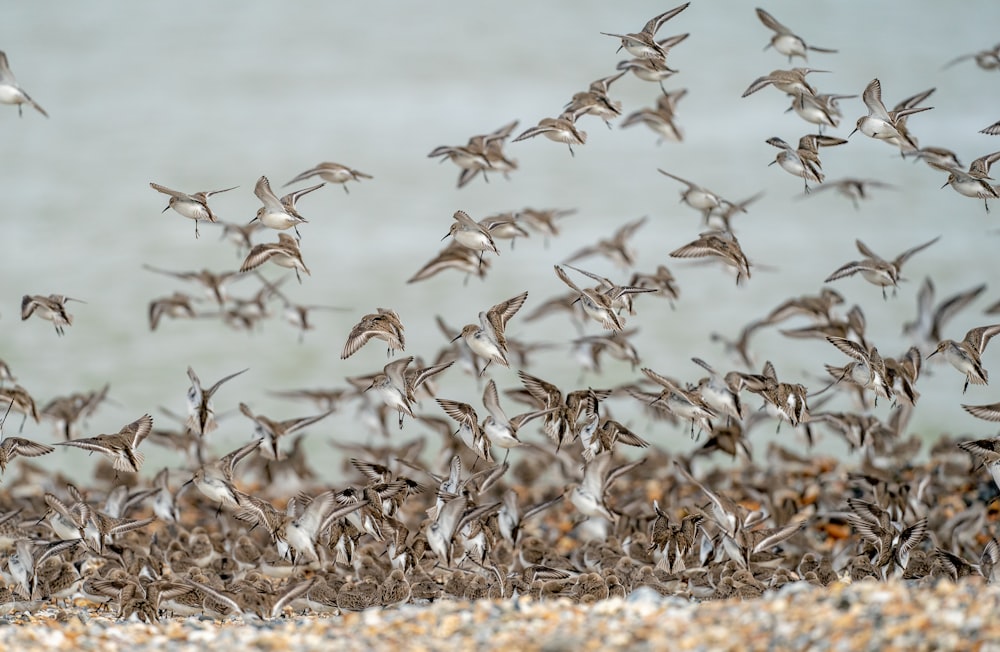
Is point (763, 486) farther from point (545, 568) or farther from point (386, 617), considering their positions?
point (386, 617)

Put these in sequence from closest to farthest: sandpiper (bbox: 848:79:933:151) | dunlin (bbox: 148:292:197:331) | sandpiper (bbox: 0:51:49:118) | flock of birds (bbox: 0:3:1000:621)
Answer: flock of birds (bbox: 0:3:1000:621), sandpiper (bbox: 848:79:933:151), sandpiper (bbox: 0:51:49:118), dunlin (bbox: 148:292:197:331)

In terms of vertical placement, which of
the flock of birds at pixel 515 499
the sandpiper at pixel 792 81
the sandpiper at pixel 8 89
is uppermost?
the sandpiper at pixel 792 81

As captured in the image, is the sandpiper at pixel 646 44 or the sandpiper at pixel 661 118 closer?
the sandpiper at pixel 646 44

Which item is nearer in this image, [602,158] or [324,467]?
[324,467]

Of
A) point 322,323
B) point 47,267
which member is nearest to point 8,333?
point 47,267

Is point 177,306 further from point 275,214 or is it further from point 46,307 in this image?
point 275,214

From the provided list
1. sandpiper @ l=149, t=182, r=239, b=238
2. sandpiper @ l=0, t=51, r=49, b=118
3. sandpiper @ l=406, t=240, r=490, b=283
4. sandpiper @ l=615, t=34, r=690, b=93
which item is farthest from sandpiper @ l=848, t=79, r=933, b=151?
sandpiper @ l=0, t=51, r=49, b=118

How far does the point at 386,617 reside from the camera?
19.8 feet

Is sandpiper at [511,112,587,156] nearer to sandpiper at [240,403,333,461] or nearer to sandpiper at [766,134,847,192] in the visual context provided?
sandpiper at [766,134,847,192]

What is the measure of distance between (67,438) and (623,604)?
17.0ft

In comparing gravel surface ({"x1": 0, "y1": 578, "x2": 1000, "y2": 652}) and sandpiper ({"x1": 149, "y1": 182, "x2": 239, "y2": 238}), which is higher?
sandpiper ({"x1": 149, "y1": 182, "x2": 239, "y2": 238})

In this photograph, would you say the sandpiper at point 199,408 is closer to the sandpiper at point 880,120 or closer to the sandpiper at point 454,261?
the sandpiper at point 454,261

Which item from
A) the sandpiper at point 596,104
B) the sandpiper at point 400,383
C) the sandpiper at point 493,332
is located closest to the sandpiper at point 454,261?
the sandpiper at point 493,332

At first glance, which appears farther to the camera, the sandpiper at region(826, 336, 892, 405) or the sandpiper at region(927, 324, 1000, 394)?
the sandpiper at region(927, 324, 1000, 394)
